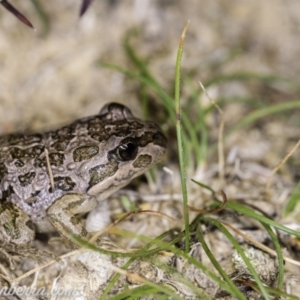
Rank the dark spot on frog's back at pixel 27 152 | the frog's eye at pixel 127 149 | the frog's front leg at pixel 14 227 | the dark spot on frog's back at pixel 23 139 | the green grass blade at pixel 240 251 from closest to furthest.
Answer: the green grass blade at pixel 240 251 → the frog's front leg at pixel 14 227 → the frog's eye at pixel 127 149 → the dark spot on frog's back at pixel 27 152 → the dark spot on frog's back at pixel 23 139

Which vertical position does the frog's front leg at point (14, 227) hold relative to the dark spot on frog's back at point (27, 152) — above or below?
below

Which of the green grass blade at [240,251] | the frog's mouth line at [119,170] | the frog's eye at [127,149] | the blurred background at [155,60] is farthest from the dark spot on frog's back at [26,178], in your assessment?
the green grass blade at [240,251]

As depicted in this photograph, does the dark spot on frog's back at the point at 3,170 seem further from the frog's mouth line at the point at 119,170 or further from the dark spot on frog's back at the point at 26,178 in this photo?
the frog's mouth line at the point at 119,170

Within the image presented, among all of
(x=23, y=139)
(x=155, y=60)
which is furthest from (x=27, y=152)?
(x=155, y=60)

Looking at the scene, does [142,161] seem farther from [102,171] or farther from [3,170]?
[3,170]

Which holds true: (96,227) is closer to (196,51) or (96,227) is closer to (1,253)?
(1,253)

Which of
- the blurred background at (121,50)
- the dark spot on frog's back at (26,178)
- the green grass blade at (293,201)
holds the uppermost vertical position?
the blurred background at (121,50)

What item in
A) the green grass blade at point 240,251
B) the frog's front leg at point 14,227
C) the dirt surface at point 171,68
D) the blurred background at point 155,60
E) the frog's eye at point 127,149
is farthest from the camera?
the blurred background at point 155,60
